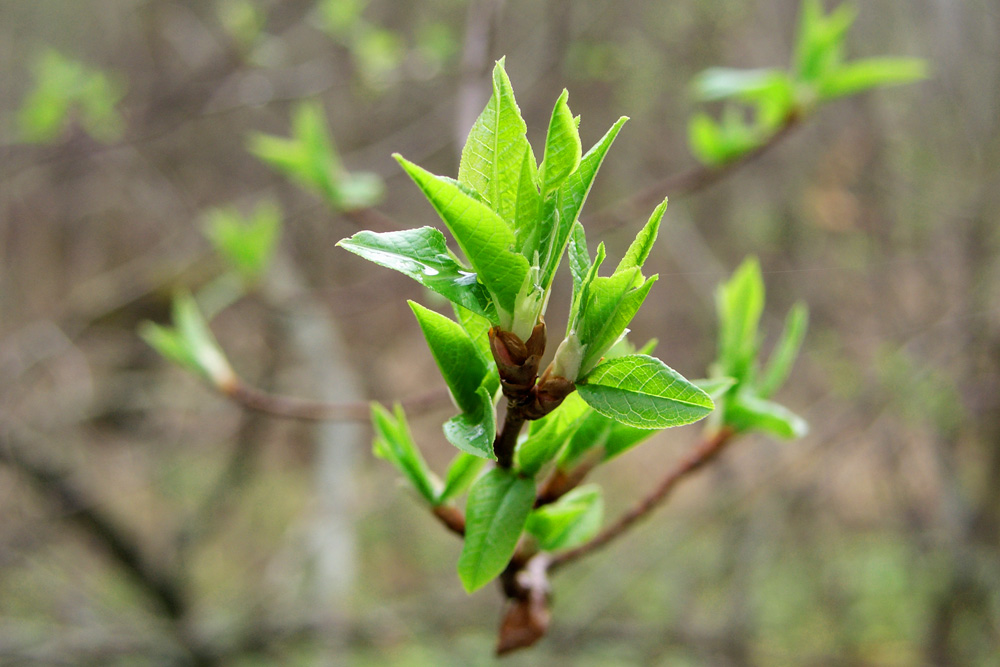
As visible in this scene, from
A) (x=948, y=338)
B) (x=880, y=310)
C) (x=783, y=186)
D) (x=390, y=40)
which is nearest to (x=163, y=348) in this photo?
(x=390, y=40)

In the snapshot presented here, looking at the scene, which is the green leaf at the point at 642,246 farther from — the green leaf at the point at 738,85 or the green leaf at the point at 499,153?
the green leaf at the point at 738,85

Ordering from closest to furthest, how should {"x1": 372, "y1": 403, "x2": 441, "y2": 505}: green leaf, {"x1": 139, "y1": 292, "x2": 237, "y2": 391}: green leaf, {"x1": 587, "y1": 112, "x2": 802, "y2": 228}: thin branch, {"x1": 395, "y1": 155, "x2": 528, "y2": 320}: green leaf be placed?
{"x1": 395, "y1": 155, "x2": 528, "y2": 320}: green leaf → {"x1": 372, "y1": 403, "x2": 441, "y2": 505}: green leaf → {"x1": 139, "y1": 292, "x2": 237, "y2": 391}: green leaf → {"x1": 587, "y1": 112, "x2": 802, "y2": 228}: thin branch

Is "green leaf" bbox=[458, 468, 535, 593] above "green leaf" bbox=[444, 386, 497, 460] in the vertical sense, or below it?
below

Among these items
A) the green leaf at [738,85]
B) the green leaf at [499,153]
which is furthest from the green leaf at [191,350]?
the green leaf at [738,85]

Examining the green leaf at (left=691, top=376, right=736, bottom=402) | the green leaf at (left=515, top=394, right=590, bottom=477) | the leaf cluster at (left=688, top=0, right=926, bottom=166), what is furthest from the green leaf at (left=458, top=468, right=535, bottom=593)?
the leaf cluster at (left=688, top=0, right=926, bottom=166)

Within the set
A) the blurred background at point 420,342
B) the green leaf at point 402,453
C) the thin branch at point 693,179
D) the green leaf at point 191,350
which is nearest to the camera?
the green leaf at point 402,453

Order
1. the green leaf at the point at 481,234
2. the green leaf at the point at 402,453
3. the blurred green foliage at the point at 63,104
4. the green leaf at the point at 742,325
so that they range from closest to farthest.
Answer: the green leaf at the point at 481,234 < the green leaf at the point at 402,453 < the green leaf at the point at 742,325 < the blurred green foliage at the point at 63,104

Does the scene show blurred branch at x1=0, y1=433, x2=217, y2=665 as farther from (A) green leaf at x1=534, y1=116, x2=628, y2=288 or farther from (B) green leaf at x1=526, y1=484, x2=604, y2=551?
(A) green leaf at x1=534, y1=116, x2=628, y2=288
